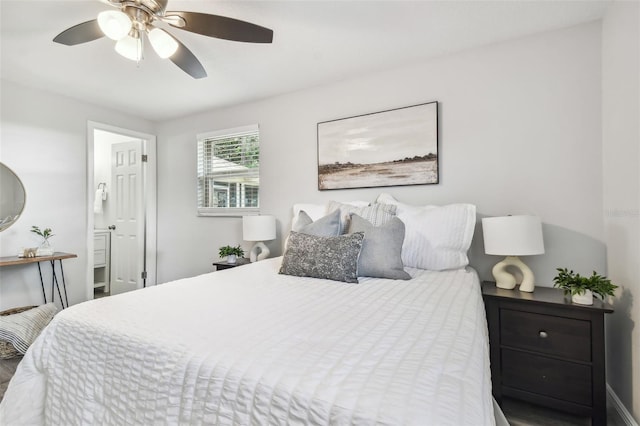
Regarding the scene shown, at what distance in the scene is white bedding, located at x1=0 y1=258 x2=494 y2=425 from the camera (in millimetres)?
695

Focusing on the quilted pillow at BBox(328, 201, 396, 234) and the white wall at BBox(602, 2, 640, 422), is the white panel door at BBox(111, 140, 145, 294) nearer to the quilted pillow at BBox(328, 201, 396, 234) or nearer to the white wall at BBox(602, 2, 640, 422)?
the quilted pillow at BBox(328, 201, 396, 234)

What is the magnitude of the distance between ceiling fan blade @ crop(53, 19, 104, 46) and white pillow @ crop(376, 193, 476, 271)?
2191 mm

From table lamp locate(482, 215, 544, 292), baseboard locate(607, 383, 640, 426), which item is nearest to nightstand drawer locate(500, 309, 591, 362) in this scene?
table lamp locate(482, 215, 544, 292)

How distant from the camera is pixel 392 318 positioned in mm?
1148

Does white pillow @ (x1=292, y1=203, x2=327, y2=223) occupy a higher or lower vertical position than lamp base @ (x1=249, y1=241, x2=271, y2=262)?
higher

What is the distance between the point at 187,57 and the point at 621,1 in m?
A: 2.48

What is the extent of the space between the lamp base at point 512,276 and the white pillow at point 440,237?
0.67ft

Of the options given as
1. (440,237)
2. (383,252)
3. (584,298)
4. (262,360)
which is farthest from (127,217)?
(584,298)

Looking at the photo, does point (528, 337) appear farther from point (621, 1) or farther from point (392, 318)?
point (621, 1)

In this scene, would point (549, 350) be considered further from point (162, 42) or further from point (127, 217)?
point (127, 217)

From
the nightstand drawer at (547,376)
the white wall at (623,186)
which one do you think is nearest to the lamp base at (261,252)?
the nightstand drawer at (547,376)

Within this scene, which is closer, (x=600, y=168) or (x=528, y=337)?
(x=528, y=337)

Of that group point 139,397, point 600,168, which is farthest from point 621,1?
point 139,397

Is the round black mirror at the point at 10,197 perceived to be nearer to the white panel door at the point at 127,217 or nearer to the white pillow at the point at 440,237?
the white panel door at the point at 127,217
